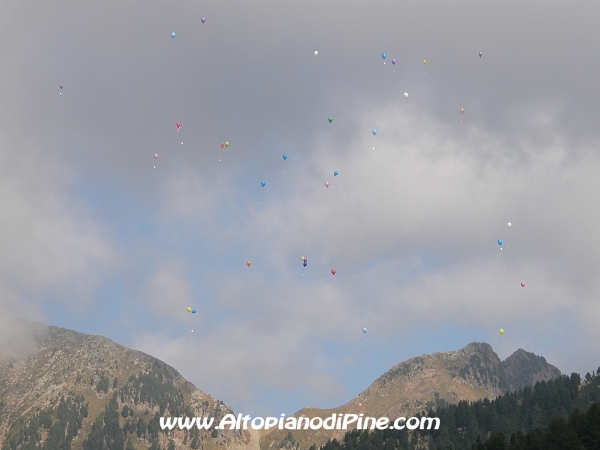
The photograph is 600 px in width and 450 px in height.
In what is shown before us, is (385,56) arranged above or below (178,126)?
above

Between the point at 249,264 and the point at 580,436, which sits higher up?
the point at 249,264

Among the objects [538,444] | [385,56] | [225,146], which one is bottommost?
[538,444]

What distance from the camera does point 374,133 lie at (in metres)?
144

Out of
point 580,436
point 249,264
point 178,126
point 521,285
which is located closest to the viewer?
point 580,436

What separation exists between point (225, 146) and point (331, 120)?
23.9 m

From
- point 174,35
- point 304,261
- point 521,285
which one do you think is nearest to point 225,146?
point 174,35

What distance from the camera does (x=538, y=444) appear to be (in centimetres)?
13525

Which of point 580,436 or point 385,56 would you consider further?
point 385,56

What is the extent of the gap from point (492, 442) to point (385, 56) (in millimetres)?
81336

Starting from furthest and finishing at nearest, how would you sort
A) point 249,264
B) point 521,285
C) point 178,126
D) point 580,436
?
point 521,285
point 249,264
point 178,126
point 580,436

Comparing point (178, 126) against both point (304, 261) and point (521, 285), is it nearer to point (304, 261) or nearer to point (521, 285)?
point (304, 261)

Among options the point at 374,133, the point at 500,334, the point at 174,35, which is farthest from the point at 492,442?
the point at 174,35

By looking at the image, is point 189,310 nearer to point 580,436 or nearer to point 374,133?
point 374,133

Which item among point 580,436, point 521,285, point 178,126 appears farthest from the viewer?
point 521,285
